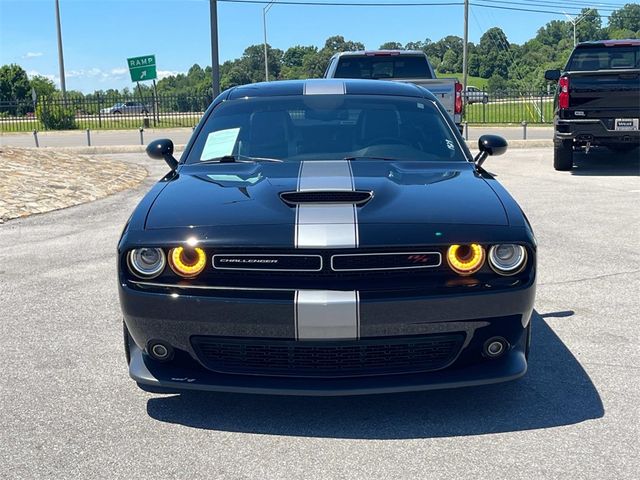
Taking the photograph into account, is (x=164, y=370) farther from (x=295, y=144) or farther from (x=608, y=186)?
(x=608, y=186)

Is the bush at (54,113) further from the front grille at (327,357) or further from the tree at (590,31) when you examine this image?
the tree at (590,31)

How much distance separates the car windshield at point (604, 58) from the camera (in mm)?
12875

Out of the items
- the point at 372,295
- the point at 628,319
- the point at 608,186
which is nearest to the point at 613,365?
the point at 628,319

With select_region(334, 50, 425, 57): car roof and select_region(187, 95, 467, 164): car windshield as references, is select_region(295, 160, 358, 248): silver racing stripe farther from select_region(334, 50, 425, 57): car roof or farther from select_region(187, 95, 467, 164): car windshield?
select_region(334, 50, 425, 57): car roof

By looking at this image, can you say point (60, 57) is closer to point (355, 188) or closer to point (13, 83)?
Answer: point (13, 83)

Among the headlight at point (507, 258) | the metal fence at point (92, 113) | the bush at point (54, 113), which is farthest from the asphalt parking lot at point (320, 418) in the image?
the bush at point (54, 113)

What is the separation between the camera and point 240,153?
4.48 m

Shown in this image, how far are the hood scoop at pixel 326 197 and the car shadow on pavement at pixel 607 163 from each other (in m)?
10.2

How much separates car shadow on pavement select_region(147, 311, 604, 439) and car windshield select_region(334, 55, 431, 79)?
10338mm

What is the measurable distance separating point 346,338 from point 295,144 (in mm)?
1757

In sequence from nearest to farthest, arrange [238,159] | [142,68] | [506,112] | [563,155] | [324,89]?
[238,159] → [324,89] → [563,155] → [506,112] → [142,68]

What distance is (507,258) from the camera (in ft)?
10.7

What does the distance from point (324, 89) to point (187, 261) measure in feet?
6.97

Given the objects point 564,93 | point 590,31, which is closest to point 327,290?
point 564,93
